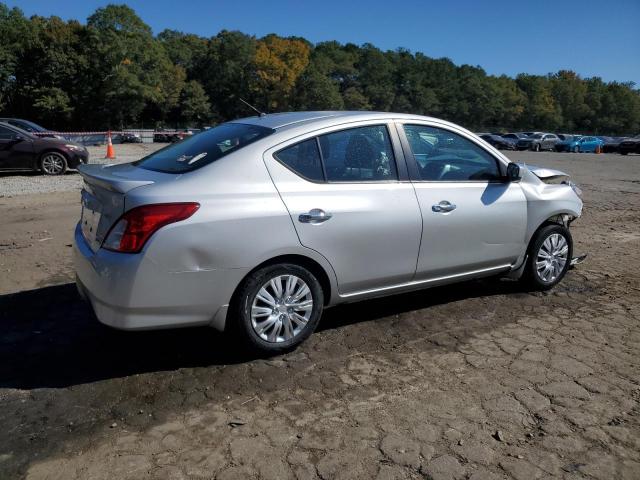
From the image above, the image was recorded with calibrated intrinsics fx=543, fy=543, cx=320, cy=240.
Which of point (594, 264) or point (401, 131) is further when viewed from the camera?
point (594, 264)

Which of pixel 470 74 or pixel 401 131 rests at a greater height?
pixel 470 74

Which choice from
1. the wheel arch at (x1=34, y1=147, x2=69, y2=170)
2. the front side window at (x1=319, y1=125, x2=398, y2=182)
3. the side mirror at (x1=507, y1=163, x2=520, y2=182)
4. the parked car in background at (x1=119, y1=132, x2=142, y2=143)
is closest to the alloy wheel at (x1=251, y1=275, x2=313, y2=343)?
the front side window at (x1=319, y1=125, x2=398, y2=182)

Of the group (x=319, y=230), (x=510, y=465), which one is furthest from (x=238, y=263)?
(x=510, y=465)

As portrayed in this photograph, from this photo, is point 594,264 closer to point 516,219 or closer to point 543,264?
point 543,264

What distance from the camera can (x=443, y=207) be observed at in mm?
4246

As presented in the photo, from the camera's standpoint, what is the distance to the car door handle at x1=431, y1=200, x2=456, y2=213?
4207 millimetres

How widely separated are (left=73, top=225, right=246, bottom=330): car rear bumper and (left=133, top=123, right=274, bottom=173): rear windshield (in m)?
0.73

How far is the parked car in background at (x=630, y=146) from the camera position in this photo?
130 ft

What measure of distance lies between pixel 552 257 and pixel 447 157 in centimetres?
157

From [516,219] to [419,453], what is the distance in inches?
105

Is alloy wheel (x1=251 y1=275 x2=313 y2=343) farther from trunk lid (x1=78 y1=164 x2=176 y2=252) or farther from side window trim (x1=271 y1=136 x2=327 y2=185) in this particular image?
trunk lid (x1=78 y1=164 x2=176 y2=252)

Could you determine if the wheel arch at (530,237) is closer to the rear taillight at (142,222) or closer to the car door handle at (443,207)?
the car door handle at (443,207)

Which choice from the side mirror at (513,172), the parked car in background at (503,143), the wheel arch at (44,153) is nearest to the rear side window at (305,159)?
the side mirror at (513,172)

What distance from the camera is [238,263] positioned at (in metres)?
3.42
